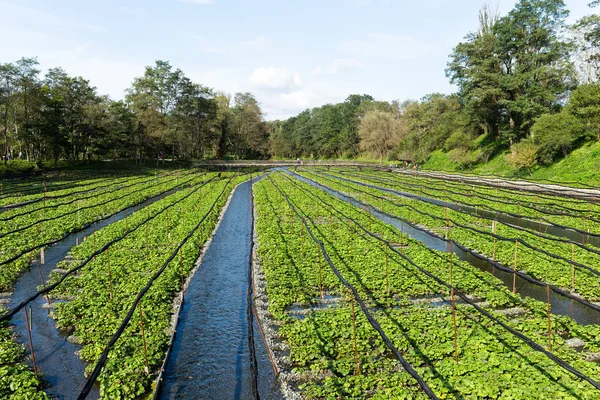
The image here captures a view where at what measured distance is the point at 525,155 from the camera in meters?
39.7

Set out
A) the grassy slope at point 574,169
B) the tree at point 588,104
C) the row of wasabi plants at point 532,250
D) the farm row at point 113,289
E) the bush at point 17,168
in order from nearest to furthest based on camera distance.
→ the farm row at point 113,289, the row of wasabi plants at point 532,250, the grassy slope at point 574,169, the tree at point 588,104, the bush at point 17,168

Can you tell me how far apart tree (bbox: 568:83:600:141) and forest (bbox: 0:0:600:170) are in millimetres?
92

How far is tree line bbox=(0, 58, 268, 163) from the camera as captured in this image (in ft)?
152

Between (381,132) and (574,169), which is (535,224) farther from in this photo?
(381,132)

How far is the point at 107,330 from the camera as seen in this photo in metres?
9.73

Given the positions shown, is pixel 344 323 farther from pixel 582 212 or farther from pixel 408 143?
pixel 408 143

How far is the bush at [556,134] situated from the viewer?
3644 centimetres

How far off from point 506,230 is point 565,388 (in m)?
12.9

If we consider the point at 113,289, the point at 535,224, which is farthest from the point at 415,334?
the point at 535,224

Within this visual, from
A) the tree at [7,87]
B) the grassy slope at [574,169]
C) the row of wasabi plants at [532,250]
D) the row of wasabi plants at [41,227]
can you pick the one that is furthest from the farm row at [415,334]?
the tree at [7,87]

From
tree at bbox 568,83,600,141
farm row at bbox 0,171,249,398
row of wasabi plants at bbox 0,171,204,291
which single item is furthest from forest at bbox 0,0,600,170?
farm row at bbox 0,171,249,398

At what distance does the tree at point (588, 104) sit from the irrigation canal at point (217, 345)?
3413cm

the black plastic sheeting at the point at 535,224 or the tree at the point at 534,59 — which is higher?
the tree at the point at 534,59

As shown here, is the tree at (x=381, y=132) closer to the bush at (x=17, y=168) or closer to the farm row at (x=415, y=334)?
the bush at (x=17, y=168)
